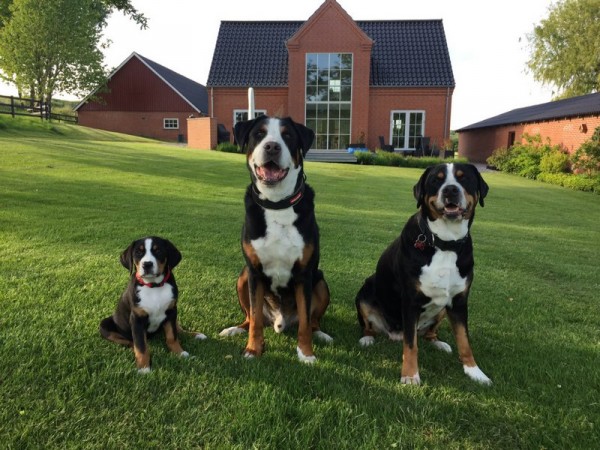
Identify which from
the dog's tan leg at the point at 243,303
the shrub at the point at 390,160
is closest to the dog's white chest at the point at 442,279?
the dog's tan leg at the point at 243,303

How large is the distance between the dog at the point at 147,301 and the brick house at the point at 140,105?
3837 cm

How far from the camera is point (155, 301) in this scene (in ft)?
9.91

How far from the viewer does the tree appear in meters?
40.8

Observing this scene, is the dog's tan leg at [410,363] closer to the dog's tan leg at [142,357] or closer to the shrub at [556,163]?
the dog's tan leg at [142,357]

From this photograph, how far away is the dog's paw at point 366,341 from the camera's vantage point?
3449mm

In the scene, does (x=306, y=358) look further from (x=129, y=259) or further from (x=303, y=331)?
(x=129, y=259)

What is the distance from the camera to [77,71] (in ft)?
134

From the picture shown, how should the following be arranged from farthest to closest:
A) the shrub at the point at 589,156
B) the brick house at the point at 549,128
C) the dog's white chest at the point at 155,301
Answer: the brick house at the point at 549,128, the shrub at the point at 589,156, the dog's white chest at the point at 155,301

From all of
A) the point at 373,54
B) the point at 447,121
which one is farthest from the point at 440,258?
the point at 373,54

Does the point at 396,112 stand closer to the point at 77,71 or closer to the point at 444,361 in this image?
the point at 444,361

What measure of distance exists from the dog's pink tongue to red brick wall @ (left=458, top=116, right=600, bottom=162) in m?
21.7

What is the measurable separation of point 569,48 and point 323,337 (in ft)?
163

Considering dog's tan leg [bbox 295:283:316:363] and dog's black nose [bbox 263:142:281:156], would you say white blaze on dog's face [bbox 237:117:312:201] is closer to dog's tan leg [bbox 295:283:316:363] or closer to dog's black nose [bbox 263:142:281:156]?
dog's black nose [bbox 263:142:281:156]

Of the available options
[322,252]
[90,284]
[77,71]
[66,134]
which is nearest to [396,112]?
[66,134]
